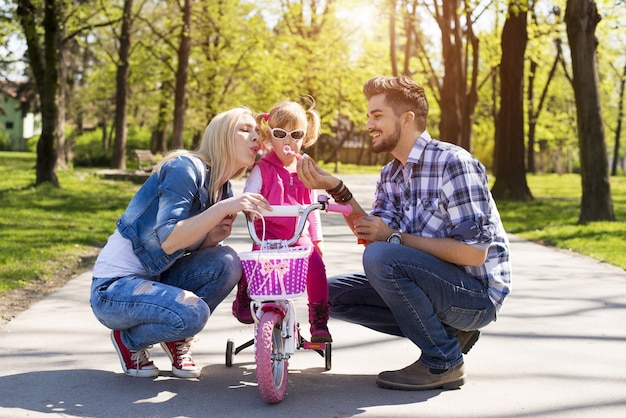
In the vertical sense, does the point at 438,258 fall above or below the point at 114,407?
above

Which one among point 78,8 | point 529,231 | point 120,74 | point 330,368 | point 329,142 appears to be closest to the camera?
point 330,368

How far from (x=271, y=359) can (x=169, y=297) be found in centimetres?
65

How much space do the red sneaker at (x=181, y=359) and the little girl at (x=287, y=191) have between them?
361 millimetres

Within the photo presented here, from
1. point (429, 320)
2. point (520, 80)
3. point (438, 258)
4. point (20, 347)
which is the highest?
point (520, 80)

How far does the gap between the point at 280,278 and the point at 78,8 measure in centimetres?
2088

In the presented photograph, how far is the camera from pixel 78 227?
1398 cm

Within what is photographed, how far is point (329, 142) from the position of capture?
7169cm

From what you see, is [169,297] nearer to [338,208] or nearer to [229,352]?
[229,352]

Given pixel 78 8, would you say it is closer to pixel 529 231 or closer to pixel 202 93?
pixel 529 231

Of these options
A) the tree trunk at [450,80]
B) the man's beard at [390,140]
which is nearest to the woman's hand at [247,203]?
the man's beard at [390,140]

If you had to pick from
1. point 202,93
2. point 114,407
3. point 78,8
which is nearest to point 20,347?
point 114,407

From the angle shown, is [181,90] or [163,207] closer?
[163,207]

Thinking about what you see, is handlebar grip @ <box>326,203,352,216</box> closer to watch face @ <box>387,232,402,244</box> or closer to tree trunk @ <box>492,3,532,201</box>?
watch face @ <box>387,232,402,244</box>

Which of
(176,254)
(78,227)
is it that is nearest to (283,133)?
(176,254)
